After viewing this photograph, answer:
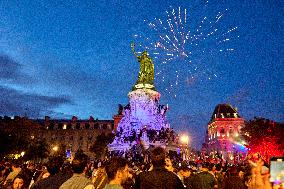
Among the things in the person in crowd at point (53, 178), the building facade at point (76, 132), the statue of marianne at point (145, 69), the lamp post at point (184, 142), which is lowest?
the person in crowd at point (53, 178)

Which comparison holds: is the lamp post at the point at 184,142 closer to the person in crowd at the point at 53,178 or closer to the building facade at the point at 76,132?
the person in crowd at the point at 53,178

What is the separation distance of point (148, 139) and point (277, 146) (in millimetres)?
22895

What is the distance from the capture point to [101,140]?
92.3 m

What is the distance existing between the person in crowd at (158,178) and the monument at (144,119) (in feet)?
188

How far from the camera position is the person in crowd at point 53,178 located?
689cm

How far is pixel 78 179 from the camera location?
20.1 feet

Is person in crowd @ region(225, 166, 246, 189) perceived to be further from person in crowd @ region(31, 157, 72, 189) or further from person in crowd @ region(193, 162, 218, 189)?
person in crowd @ region(31, 157, 72, 189)

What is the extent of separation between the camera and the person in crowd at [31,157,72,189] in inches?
271

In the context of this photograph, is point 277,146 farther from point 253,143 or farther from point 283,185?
point 283,185

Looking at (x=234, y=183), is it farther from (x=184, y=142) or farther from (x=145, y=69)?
(x=145, y=69)

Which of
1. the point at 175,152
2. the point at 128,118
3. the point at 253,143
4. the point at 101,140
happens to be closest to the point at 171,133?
the point at 175,152

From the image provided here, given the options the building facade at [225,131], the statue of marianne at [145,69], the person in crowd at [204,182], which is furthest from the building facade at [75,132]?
the person in crowd at [204,182]

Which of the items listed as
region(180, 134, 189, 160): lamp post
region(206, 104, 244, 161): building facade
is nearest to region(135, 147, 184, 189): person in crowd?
region(180, 134, 189, 160): lamp post

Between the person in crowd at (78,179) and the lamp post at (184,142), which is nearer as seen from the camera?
the person in crowd at (78,179)
